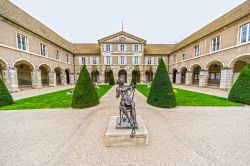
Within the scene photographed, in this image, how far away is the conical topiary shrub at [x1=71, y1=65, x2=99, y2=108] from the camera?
6785mm

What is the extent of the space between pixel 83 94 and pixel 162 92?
501cm

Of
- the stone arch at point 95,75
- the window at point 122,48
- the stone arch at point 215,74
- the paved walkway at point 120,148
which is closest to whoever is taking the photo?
the paved walkway at point 120,148

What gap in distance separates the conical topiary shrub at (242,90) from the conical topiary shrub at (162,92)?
17.2 ft

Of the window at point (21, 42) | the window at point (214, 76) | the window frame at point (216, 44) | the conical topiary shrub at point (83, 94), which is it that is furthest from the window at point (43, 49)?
the window at point (214, 76)

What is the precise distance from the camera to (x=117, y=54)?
27422 millimetres

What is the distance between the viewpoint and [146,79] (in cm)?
3003

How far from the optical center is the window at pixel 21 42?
14.1 metres

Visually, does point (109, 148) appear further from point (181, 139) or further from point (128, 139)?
point (181, 139)

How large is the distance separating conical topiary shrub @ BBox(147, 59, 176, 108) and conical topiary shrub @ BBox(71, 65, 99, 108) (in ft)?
13.4

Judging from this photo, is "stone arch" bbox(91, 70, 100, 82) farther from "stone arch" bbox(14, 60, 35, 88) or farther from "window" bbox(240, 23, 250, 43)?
"window" bbox(240, 23, 250, 43)

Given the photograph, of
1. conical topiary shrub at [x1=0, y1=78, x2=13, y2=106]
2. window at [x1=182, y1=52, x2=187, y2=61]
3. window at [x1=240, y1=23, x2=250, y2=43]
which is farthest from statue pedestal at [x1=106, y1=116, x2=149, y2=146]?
window at [x1=182, y1=52, x2=187, y2=61]

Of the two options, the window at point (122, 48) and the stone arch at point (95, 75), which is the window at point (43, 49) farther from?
the window at point (122, 48)

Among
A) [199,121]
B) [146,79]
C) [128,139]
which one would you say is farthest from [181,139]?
[146,79]

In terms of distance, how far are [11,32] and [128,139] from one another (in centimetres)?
1836
